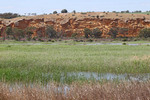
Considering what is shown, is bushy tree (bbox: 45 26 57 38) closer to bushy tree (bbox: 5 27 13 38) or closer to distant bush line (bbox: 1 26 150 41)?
distant bush line (bbox: 1 26 150 41)

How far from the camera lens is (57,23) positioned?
3757 inches

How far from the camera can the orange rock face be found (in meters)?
90.4

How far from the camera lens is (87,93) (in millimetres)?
9633

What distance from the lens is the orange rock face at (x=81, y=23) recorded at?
3558 inches

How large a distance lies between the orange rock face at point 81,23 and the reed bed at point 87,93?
78784mm

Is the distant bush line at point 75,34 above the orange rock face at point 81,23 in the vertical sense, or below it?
below

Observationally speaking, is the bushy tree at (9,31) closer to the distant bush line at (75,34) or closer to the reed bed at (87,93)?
the distant bush line at (75,34)

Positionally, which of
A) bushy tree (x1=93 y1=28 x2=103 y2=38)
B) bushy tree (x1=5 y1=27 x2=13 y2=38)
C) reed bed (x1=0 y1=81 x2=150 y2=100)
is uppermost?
reed bed (x1=0 y1=81 x2=150 y2=100)

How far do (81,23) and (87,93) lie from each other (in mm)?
85125

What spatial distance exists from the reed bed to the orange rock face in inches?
3102

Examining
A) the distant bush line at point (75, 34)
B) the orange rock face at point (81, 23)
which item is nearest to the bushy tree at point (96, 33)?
the distant bush line at point (75, 34)

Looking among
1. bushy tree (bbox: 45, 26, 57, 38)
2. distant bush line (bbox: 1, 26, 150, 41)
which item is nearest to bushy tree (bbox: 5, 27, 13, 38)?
distant bush line (bbox: 1, 26, 150, 41)

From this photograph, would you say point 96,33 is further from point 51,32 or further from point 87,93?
point 87,93

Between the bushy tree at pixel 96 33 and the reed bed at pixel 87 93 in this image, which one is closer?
the reed bed at pixel 87 93
